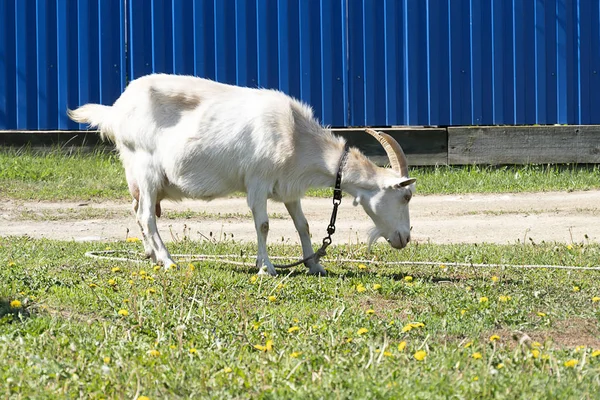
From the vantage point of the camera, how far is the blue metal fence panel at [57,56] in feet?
45.5

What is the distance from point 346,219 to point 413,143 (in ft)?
9.79

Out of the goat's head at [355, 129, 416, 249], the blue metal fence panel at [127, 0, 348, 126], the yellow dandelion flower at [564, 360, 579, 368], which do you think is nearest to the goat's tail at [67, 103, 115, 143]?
the goat's head at [355, 129, 416, 249]

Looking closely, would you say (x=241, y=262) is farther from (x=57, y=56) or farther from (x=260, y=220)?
(x=57, y=56)

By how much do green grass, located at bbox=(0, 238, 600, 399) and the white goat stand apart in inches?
20.0

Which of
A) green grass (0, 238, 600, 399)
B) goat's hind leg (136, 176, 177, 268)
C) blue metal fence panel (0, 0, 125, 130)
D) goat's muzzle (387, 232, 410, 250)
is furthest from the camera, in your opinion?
blue metal fence panel (0, 0, 125, 130)

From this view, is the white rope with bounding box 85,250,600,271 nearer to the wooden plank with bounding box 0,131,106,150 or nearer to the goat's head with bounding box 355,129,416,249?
the goat's head with bounding box 355,129,416,249

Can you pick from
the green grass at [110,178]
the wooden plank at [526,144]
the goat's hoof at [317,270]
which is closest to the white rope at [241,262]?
the goat's hoof at [317,270]

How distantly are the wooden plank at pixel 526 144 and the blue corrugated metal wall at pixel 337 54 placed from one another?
258 mm

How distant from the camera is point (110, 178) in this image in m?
13.4

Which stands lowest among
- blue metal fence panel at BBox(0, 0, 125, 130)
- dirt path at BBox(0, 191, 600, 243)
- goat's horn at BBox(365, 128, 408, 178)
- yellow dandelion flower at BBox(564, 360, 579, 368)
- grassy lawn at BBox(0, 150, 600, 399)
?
dirt path at BBox(0, 191, 600, 243)

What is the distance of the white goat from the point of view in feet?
25.2

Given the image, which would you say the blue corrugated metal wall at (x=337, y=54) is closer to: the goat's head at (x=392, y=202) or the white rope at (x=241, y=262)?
the white rope at (x=241, y=262)

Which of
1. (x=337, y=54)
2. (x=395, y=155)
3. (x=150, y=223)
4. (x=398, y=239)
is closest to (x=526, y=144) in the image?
(x=337, y=54)

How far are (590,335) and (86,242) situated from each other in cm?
541
